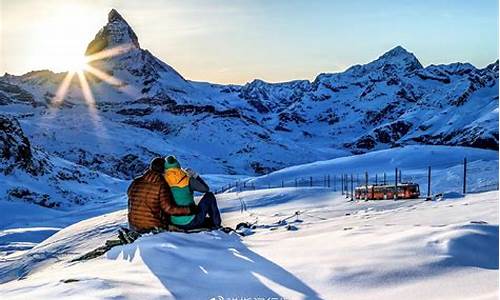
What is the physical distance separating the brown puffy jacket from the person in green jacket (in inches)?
5.2

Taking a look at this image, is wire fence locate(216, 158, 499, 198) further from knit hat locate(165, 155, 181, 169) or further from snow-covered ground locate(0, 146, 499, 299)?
snow-covered ground locate(0, 146, 499, 299)

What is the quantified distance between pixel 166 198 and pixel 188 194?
16.8 inches

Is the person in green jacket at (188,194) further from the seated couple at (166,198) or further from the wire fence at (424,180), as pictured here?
the wire fence at (424,180)

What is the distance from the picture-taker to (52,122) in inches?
5679

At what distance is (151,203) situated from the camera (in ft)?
32.7

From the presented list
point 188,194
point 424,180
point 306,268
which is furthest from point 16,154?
point 306,268

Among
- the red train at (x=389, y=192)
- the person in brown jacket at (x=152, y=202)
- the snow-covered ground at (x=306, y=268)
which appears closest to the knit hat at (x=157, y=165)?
the person in brown jacket at (x=152, y=202)

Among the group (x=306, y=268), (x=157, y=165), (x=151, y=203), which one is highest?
(x=157, y=165)

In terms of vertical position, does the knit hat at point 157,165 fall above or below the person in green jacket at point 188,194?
above

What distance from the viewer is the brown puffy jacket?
383 inches

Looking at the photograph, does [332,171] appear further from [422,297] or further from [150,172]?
[422,297]

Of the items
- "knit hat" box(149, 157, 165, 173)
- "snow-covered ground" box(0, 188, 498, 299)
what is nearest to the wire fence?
"knit hat" box(149, 157, 165, 173)

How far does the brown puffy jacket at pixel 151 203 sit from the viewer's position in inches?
383

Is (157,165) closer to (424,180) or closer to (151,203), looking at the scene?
(151,203)
